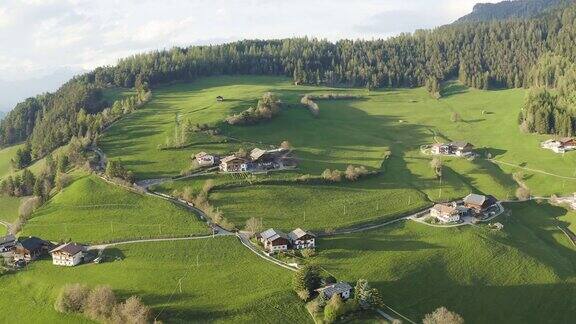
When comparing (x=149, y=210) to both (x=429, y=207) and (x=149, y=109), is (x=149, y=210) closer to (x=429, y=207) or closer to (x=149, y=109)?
(x=429, y=207)

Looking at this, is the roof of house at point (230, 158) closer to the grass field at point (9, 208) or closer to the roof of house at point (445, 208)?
the roof of house at point (445, 208)

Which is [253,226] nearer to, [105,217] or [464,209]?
[105,217]

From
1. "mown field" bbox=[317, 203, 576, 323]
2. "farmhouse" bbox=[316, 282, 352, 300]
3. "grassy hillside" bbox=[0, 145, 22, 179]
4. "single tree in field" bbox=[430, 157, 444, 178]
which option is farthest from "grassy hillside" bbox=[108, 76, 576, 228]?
"grassy hillside" bbox=[0, 145, 22, 179]

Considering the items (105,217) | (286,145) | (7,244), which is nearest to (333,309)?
(105,217)

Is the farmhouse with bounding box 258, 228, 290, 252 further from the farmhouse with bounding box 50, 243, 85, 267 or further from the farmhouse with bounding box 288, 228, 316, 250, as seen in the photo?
the farmhouse with bounding box 50, 243, 85, 267

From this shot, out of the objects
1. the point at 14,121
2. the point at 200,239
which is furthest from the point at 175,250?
the point at 14,121

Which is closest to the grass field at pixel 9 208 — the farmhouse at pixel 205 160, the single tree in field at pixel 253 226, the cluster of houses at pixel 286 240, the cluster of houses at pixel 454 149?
the farmhouse at pixel 205 160
